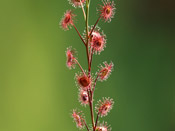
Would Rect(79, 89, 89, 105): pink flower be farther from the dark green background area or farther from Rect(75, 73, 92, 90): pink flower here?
the dark green background area

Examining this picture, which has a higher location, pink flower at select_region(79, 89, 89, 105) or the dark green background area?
the dark green background area

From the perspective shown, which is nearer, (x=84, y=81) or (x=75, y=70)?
(x=84, y=81)

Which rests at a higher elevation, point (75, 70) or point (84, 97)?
point (75, 70)

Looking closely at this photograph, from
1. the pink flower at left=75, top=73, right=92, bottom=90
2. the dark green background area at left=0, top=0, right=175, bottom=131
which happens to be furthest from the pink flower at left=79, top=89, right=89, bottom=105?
the dark green background area at left=0, top=0, right=175, bottom=131

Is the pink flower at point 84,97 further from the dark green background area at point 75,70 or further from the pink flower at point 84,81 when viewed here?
the dark green background area at point 75,70

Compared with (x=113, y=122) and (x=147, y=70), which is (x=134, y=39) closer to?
(x=147, y=70)

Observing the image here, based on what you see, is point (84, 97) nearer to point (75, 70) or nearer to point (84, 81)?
point (84, 81)

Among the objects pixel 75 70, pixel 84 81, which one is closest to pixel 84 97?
pixel 84 81

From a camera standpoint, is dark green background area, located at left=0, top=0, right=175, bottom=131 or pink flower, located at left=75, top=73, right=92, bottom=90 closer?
pink flower, located at left=75, top=73, right=92, bottom=90
